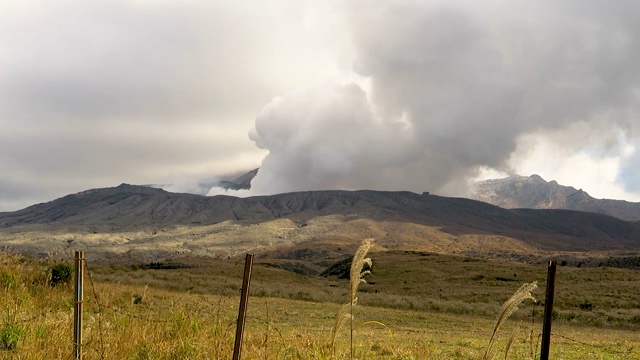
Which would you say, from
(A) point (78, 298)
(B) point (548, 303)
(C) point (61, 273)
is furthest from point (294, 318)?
(B) point (548, 303)

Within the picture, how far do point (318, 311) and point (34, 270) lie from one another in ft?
48.2

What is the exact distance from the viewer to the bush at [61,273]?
700 inches

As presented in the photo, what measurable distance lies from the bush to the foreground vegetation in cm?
55

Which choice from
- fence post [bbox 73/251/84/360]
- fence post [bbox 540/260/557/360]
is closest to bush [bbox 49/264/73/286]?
fence post [bbox 73/251/84/360]

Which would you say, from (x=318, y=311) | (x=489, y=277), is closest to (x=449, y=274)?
(x=489, y=277)

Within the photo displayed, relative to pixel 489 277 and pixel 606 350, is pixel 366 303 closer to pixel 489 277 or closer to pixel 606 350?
pixel 606 350

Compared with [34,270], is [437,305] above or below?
below

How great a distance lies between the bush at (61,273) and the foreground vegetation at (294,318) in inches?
21.7

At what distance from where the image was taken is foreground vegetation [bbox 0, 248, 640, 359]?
811 centimetres

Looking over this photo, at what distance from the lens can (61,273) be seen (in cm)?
1820

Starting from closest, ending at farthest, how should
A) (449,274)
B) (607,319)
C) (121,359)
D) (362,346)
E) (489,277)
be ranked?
(121,359) → (362,346) → (607,319) → (489,277) → (449,274)

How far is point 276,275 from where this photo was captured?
62906 mm

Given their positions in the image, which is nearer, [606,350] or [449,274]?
[606,350]

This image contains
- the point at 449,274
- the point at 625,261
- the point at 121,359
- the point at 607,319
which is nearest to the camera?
the point at 121,359
